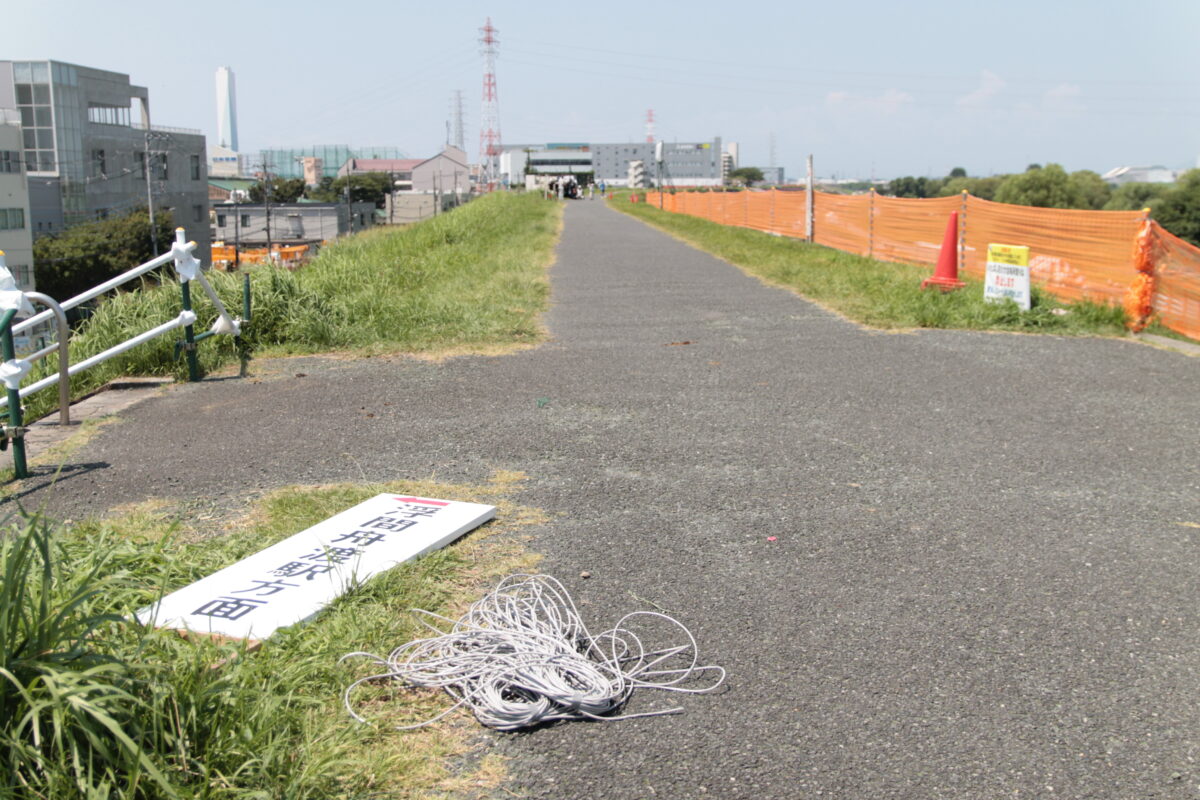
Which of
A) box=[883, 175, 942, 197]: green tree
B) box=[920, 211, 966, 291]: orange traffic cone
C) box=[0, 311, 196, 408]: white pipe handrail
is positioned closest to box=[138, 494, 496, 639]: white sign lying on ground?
box=[0, 311, 196, 408]: white pipe handrail

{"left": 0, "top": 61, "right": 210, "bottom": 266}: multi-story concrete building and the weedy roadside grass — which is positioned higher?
{"left": 0, "top": 61, "right": 210, "bottom": 266}: multi-story concrete building

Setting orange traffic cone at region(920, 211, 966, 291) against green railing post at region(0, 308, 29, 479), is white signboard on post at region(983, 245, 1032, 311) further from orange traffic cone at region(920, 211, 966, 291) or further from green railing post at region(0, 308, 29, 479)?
green railing post at region(0, 308, 29, 479)

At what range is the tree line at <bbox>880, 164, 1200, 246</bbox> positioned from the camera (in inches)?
2709

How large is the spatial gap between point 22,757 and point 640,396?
5463mm

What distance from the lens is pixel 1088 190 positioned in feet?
298

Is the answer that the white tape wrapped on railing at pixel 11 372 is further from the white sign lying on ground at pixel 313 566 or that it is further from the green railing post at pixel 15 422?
the white sign lying on ground at pixel 313 566

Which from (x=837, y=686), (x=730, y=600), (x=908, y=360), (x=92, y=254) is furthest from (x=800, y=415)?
(x=92, y=254)

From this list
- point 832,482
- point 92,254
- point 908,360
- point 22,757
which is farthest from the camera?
point 92,254

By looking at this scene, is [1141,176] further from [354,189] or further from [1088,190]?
[354,189]

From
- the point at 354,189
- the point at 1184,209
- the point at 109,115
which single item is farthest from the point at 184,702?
the point at 354,189

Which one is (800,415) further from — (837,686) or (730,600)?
(837,686)

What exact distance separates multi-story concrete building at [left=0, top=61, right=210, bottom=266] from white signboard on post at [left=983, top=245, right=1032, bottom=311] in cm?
4489

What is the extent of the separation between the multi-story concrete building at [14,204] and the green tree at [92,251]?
834 mm

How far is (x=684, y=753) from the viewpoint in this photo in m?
2.81
